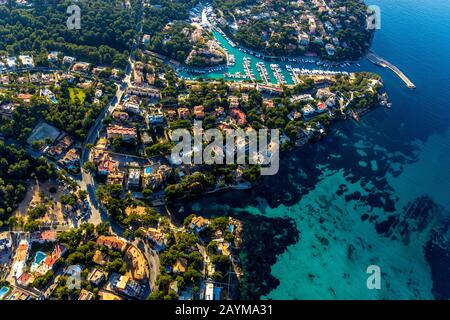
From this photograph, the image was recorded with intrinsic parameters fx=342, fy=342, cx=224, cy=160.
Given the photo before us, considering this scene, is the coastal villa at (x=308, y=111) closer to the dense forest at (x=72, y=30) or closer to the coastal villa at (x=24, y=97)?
the dense forest at (x=72, y=30)

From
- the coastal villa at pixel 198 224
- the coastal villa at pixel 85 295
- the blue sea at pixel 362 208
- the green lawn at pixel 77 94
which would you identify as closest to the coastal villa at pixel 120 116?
the green lawn at pixel 77 94

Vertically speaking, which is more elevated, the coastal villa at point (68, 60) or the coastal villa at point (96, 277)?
the coastal villa at point (68, 60)

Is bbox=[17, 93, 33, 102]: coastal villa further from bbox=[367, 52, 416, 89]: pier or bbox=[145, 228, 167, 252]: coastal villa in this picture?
bbox=[367, 52, 416, 89]: pier

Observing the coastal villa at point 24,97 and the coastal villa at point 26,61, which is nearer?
the coastal villa at point 24,97

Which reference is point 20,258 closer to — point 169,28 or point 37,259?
point 37,259

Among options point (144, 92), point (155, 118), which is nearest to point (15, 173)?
point (155, 118)

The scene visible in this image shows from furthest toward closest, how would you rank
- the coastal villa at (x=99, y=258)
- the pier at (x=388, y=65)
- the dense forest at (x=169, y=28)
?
the pier at (x=388, y=65)
the dense forest at (x=169, y=28)
the coastal villa at (x=99, y=258)
